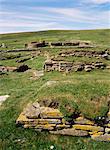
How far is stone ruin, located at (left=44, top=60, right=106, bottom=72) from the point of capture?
1496 inches

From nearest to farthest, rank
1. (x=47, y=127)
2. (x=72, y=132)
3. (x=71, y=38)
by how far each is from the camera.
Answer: (x=72, y=132) → (x=47, y=127) → (x=71, y=38)

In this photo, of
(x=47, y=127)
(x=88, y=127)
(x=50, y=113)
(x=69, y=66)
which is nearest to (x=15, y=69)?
(x=69, y=66)

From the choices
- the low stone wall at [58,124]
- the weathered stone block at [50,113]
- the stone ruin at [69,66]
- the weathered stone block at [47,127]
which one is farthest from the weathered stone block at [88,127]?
the stone ruin at [69,66]

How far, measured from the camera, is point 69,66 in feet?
127

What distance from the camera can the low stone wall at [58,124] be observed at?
19.7 m

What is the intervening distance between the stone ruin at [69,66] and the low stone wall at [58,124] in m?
17.9

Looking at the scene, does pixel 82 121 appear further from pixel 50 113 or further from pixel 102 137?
pixel 50 113

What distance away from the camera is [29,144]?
19.0 meters

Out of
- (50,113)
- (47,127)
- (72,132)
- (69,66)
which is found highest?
(50,113)

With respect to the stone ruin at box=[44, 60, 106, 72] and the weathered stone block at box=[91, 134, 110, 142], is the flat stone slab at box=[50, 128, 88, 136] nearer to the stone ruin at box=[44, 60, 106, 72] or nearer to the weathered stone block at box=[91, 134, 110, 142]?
the weathered stone block at box=[91, 134, 110, 142]

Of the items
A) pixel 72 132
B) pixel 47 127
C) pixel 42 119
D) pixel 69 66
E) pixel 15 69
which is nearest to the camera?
pixel 72 132

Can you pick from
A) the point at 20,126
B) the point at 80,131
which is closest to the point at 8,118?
the point at 20,126

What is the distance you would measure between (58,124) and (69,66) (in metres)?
19.0

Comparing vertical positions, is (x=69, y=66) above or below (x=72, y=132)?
above
